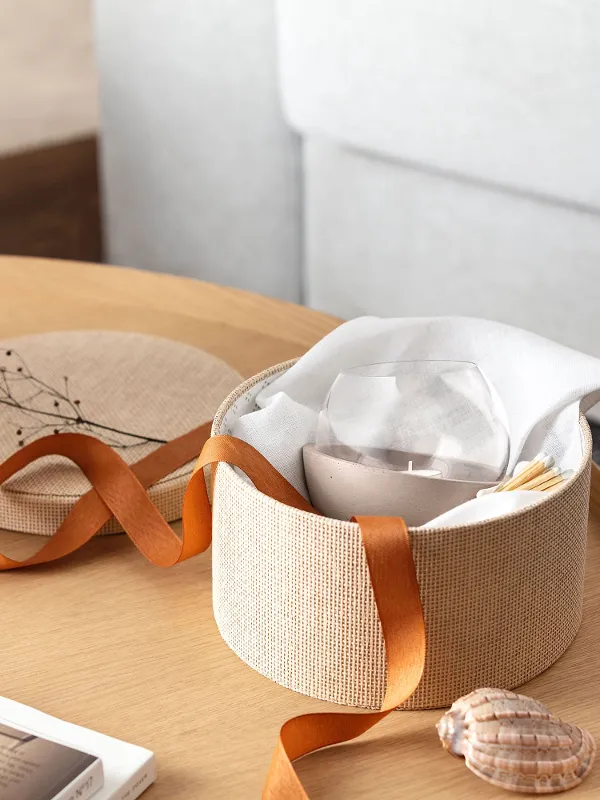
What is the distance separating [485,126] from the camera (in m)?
1.50

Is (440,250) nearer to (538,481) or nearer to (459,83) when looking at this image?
(459,83)

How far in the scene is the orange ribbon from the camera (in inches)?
18.3

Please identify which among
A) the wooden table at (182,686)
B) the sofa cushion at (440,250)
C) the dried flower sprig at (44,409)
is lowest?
the sofa cushion at (440,250)

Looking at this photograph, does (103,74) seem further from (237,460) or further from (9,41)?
(237,460)

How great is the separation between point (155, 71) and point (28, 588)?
5.10 ft

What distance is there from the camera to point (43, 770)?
0.44 m

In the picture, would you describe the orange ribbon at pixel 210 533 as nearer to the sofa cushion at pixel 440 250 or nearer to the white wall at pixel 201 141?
the sofa cushion at pixel 440 250

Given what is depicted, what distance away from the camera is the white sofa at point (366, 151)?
1443mm

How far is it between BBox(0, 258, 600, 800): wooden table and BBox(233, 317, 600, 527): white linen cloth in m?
0.10

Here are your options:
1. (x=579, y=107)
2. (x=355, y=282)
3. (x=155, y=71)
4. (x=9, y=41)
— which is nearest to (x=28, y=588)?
(x=579, y=107)

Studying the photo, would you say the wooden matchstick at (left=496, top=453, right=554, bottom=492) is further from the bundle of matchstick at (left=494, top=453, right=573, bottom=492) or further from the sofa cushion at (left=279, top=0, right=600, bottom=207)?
the sofa cushion at (left=279, top=0, right=600, bottom=207)

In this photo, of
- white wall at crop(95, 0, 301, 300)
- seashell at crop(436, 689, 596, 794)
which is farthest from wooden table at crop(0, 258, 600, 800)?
white wall at crop(95, 0, 301, 300)

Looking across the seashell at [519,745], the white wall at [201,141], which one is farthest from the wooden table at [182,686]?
the white wall at [201,141]

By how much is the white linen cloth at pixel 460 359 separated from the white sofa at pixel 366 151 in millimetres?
841
